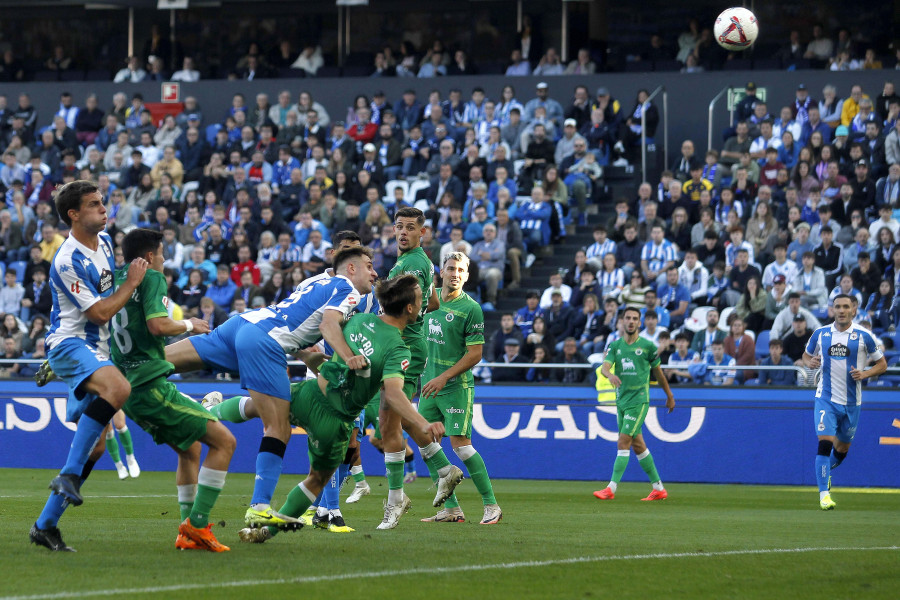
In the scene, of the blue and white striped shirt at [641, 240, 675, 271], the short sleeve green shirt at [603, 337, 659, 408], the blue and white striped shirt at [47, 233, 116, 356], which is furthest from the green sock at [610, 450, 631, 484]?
the blue and white striped shirt at [47, 233, 116, 356]

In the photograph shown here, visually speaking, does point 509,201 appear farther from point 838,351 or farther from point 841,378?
point 841,378

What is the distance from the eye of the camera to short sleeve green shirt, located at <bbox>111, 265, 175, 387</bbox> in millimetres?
7676

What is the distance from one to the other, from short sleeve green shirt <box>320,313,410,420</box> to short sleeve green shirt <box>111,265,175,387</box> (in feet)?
3.39

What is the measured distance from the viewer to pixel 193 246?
76.9ft

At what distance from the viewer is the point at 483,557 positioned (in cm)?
752

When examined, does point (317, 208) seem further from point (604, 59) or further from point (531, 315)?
point (604, 59)

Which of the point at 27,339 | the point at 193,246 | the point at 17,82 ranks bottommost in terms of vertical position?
the point at 27,339

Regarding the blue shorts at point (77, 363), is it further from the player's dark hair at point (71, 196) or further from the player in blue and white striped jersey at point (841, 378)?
the player in blue and white striped jersey at point (841, 378)

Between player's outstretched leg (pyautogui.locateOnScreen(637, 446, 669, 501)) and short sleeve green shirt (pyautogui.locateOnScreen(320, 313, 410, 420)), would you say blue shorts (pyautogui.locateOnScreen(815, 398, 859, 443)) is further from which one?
short sleeve green shirt (pyautogui.locateOnScreen(320, 313, 410, 420))

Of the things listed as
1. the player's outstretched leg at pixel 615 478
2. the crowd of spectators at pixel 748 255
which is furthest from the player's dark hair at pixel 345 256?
the crowd of spectators at pixel 748 255

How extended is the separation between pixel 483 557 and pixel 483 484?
285 centimetres

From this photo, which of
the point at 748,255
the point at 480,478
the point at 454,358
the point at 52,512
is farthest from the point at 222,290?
the point at 52,512

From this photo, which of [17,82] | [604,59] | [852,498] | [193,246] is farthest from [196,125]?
[852,498]

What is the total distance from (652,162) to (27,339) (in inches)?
464
